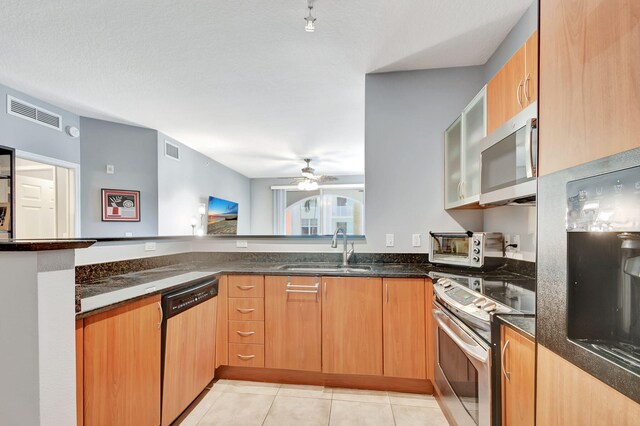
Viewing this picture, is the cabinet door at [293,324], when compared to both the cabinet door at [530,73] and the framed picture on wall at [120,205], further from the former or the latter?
the framed picture on wall at [120,205]

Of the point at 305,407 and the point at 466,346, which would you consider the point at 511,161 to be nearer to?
the point at 466,346

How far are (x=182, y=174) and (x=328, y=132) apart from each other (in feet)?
7.98

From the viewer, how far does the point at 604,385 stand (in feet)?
2.13

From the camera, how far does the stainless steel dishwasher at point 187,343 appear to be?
1685 millimetres

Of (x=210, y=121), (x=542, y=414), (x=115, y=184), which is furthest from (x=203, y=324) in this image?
(x=115, y=184)

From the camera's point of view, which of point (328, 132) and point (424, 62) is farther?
point (328, 132)

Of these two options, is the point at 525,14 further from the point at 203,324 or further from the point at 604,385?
the point at 203,324

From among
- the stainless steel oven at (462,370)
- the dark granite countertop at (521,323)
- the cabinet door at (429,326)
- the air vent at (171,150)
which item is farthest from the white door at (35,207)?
the dark granite countertop at (521,323)

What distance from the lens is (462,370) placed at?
1472mm

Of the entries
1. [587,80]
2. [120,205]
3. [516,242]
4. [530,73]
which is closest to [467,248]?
[516,242]

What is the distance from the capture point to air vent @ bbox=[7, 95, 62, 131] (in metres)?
2.81

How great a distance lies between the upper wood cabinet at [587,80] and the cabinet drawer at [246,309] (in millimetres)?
1998

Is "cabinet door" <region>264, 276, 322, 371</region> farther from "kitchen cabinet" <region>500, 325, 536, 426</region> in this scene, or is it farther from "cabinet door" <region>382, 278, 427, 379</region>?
"kitchen cabinet" <region>500, 325, 536, 426</region>

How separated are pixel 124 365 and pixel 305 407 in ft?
3.95
